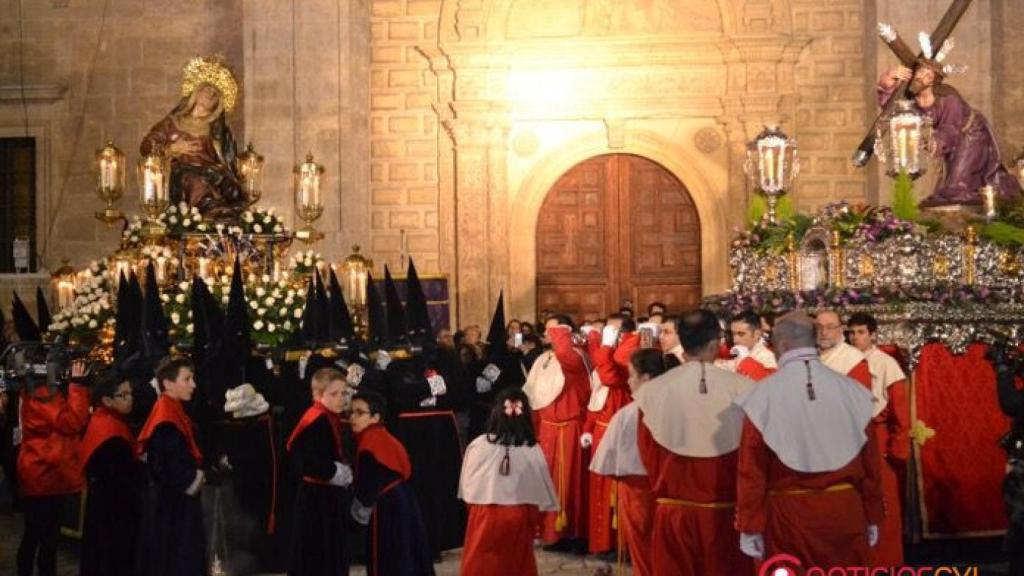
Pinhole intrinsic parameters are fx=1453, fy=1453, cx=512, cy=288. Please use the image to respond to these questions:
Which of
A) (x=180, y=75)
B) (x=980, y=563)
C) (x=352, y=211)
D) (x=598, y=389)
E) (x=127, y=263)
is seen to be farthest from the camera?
(x=180, y=75)

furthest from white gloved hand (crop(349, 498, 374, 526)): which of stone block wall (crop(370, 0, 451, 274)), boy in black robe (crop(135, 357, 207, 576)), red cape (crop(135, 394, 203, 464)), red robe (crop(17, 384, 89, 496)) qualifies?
stone block wall (crop(370, 0, 451, 274))

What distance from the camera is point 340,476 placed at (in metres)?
8.45

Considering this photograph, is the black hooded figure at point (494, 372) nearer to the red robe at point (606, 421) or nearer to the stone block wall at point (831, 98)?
the red robe at point (606, 421)

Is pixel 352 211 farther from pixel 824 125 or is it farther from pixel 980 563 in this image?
pixel 980 563

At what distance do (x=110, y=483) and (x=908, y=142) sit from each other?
648 centimetres

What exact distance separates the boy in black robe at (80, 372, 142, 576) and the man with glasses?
435 centimetres

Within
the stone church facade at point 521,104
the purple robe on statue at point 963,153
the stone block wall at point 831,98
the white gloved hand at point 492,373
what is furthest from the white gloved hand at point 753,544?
the stone block wall at point 831,98

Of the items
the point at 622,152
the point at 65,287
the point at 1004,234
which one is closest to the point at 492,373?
the point at 1004,234

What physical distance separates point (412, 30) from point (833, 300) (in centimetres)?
1090

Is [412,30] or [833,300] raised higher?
[412,30]

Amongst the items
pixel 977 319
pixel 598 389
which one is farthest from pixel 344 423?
pixel 977 319

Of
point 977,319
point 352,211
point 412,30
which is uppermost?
point 412,30

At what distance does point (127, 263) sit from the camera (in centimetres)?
1359

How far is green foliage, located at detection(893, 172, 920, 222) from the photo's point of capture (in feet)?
36.9
